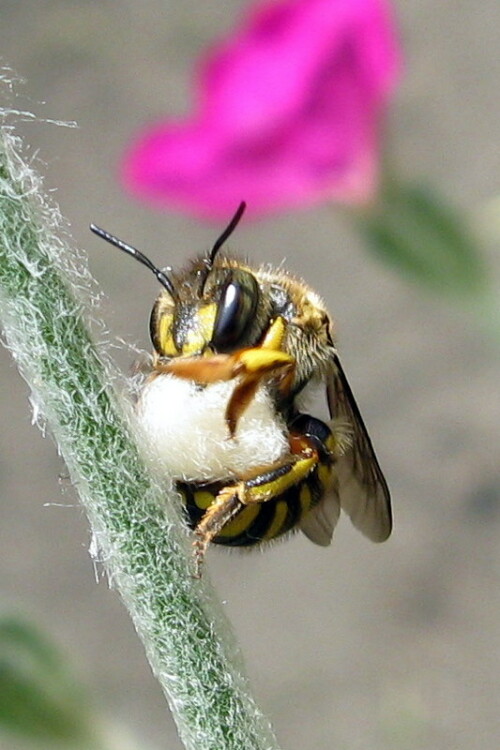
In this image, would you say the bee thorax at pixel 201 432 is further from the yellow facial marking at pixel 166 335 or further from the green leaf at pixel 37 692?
the green leaf at pixel 37 692

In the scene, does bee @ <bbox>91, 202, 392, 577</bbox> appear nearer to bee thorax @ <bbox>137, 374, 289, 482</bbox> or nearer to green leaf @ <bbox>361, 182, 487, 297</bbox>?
bee thorax @ <bbox>137, 374, 289, 482</bbox>

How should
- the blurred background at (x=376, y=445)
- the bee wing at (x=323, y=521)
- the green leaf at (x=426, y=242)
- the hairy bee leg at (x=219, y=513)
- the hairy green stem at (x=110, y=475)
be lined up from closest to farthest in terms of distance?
1. the hairy green stem at (x=110, y=475)
2. the hairy bee leg at (x=219, y=513)
3. the bee wing at (x=323, y=521)
4. the green leaf at (x=426, y=242)
5. the blurred background at (x=376, y=445)

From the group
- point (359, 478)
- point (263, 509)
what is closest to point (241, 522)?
point (263, 509)

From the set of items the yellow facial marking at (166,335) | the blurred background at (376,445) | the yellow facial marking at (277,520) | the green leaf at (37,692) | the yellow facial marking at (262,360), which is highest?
the yellow facial marking at (262,360)

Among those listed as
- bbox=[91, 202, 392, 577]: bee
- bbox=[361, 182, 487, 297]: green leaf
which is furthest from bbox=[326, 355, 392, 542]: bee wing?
bbox=[361, 182, 487, 297]: green leaf

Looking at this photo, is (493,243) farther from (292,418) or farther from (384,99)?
(292,418)

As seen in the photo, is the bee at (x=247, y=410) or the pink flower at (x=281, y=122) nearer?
the bee at (x=247, y=410)

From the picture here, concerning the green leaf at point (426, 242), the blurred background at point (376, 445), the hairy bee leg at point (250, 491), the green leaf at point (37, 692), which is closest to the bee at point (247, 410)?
the hairy bee leg at point (250, 491)
